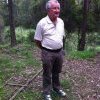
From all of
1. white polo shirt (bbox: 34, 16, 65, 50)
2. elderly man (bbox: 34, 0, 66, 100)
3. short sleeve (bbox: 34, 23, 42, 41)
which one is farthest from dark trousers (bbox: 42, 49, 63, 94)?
short sleeve (bbox: 34, 23, 42, 41)

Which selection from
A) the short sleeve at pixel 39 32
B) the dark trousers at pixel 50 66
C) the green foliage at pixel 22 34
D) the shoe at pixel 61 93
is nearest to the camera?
the short sleeve at pixel 39 32

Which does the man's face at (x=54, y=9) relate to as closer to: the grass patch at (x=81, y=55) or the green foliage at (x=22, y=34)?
the grass patch at (x=81, y=55)

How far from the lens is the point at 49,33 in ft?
20.0

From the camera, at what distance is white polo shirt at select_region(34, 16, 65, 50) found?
20.0ft

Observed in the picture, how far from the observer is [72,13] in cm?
2117

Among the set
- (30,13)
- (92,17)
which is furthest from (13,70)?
(30,13)

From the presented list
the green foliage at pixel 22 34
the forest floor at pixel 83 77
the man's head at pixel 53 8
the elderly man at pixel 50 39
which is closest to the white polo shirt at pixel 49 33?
the elderly man at pixel 50 39

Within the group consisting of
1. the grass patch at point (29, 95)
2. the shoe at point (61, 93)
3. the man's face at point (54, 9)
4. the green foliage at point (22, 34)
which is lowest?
the green foliage at point (22, 34)

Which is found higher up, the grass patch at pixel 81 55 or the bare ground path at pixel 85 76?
the bare ground path at pixel 85 76

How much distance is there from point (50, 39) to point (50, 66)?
1.90 feet

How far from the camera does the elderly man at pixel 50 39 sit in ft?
19.9

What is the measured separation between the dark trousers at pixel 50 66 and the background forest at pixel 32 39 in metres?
0.46

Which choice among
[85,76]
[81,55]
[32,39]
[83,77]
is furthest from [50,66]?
[32,39]

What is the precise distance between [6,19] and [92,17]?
940 centimetres
